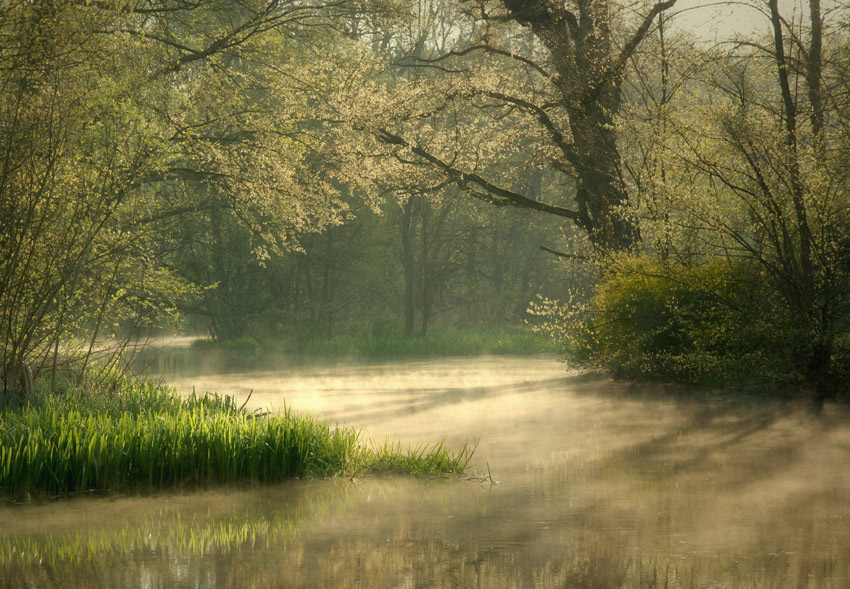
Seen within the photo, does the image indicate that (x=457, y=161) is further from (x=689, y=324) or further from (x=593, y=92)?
(x=689, y=324)

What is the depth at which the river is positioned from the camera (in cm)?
499

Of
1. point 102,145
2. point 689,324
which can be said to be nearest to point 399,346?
point 689,324

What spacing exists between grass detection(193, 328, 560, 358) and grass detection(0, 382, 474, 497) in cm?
1822

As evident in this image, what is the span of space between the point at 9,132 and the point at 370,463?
494cm

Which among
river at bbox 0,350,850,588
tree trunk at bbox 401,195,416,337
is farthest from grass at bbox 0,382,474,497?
tree trunk at bbox 401,195,416,337

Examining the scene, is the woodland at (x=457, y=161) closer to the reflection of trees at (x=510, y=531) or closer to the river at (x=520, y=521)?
the river at (x=520, y=521)

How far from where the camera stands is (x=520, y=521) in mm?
6270

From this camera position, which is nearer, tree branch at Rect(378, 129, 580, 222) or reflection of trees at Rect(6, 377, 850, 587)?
reflection of trees at Rect(6, 377, 850, 587)

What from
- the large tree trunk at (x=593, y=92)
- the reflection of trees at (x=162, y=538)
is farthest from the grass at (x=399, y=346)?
the reflection of trees at (x=162, y=538)

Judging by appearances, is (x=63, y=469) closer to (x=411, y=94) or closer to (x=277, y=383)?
(x=277, y=383)

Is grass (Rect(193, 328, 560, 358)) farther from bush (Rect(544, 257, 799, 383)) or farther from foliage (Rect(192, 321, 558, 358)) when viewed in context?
bush (Rect(544, 257, 799, 383))

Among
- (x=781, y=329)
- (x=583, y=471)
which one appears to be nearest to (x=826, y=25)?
(x=781, y=329)

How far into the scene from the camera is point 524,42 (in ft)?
105

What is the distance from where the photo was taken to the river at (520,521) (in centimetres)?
499
